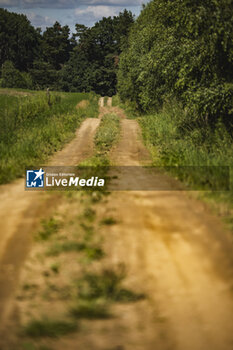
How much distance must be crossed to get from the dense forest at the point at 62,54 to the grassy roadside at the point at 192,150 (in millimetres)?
39345

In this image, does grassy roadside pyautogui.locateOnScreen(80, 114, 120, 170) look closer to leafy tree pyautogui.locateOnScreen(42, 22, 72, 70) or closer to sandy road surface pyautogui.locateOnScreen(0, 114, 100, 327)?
sandy road surface pyautogui.locateOnScreen(0, 114, 100, 327)

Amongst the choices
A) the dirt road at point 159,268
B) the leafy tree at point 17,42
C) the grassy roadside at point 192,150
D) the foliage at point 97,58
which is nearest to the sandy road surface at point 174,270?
the dirt road at point 159,268

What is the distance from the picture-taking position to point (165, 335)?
10.9ft

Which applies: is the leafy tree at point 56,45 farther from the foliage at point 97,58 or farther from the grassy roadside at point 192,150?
the grassy roadside at point 192,150

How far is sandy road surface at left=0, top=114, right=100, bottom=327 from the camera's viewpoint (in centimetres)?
404

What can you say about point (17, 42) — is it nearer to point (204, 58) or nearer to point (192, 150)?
point (204, 58)

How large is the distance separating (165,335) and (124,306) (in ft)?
1.79

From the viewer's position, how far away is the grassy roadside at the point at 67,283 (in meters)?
3.40

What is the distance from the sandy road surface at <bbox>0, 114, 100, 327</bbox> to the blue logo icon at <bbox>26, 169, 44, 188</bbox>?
0.19 meters

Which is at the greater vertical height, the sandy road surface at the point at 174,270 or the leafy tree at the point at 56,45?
the leafy tree at the point at 56,45

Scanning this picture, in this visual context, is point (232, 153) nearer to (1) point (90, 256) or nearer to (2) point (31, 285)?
(1) point (90, 256)

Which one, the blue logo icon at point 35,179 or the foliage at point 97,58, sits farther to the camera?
the foliage at point 97,58

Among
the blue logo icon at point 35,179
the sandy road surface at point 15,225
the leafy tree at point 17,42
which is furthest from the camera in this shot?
the leafy tree at point 17,42

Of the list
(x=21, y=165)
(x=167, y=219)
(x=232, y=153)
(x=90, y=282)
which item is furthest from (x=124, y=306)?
(x=232, y=153)
